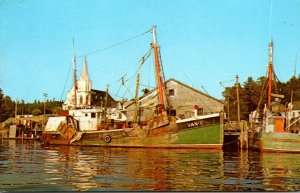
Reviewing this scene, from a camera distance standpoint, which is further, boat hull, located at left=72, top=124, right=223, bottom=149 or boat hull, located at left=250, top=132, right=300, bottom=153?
boat hull, located at left=72, top=124, right=223, bottom=149

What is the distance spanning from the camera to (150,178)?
11.4 m

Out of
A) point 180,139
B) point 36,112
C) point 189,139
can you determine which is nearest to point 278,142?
point 189,139

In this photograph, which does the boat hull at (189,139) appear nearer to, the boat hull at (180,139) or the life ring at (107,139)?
the boat hull at (180,139)

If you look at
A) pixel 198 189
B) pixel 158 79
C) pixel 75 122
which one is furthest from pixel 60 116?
pixel 198 189

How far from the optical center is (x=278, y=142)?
2689 centimetres

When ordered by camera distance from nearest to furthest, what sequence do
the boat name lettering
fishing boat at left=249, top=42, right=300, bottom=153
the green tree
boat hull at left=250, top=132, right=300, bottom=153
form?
1. boat hull at left=250, top=132, right=300, bottom=153
2. fishing boat at left=249, top=42, right=300, bottom=153
3. the boat name lettering
4. the green tree

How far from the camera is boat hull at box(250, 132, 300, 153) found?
86.3 feet

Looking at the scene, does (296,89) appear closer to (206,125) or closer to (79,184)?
(206,125)

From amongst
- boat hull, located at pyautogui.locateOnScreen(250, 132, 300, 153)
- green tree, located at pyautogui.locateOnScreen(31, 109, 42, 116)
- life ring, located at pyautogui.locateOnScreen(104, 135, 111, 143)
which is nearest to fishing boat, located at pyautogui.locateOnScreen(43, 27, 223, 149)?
life ring, located at pyautogui.locateOnScreen(104, 135, 111, 143)

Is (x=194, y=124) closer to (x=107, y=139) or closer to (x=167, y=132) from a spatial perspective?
(x=167, y=132)

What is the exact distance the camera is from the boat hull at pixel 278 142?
26.3m

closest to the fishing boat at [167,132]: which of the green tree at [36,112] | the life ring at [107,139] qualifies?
the life ring at [107,139]

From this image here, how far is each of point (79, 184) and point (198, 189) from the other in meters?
3.04

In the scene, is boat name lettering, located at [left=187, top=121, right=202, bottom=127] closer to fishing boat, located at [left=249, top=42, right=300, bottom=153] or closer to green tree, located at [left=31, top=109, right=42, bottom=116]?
fishing boat, located at [left=249, top=42, right=300, bottom=153]
